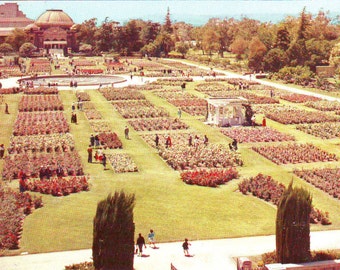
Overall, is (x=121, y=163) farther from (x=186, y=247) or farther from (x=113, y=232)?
(x=113, y=232)

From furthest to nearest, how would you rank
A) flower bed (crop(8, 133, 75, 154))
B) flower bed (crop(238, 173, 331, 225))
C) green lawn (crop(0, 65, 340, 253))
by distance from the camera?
1. flower bed (crop(8, 133, 75, 154))
2. flower bed (crop(238, 173, 331, 225))
3. green lawn (crop(0, 65, 340, 253))

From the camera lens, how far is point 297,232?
15.1 m

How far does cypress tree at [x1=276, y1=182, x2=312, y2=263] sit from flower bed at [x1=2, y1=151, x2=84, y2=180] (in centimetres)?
1326

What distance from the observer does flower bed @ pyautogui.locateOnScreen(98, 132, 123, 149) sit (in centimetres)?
3184

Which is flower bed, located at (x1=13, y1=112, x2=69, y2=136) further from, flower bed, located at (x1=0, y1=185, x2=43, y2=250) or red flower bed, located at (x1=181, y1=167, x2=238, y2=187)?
red flower bed, located at (x1=181, y1=167, x2=238, y2=187)

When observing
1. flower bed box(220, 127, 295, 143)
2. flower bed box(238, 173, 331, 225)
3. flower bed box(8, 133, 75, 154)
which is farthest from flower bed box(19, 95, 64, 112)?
flower bed box(238, 173, 331, 225)

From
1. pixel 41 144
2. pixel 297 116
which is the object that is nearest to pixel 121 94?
pixel 297 116

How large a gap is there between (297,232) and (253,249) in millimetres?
2814

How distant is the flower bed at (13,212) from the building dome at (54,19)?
109997 millimetres

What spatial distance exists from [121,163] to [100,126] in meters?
9.91

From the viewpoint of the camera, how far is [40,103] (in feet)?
155

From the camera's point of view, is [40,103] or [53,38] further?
[53,38]

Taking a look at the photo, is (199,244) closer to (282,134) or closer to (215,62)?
(282,134)

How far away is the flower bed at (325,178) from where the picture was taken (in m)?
23.7
